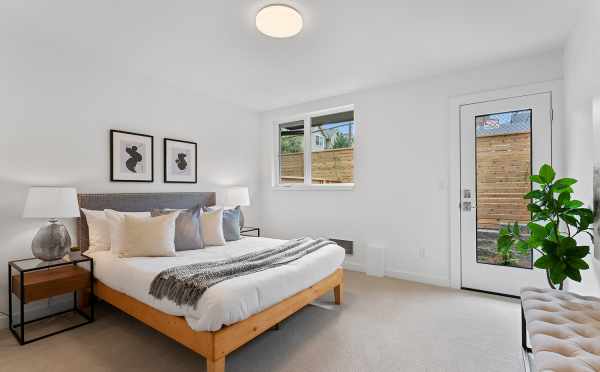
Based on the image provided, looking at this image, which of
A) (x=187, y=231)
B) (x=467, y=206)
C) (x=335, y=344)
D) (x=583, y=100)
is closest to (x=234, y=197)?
(x=187, y=231)

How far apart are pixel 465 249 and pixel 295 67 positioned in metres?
2.81

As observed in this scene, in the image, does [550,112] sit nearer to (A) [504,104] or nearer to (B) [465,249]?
(A) [504,104]

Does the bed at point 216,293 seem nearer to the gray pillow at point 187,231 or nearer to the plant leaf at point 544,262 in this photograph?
the gray pillow at point 187,231

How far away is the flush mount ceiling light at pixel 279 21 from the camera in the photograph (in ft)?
7.10

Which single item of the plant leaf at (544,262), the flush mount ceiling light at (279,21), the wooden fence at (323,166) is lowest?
the plant leaf at (544,262)

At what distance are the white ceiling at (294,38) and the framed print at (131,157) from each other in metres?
0.73

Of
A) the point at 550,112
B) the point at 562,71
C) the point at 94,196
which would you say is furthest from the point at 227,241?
the point at 562,71

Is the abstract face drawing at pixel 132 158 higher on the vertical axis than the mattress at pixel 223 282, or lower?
higher

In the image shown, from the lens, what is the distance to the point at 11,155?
2.56 metres

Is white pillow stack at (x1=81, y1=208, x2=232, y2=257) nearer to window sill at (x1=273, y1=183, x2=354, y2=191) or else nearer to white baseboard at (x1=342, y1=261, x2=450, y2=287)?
window sill at (x1=273, y1=183, x2=354, y2=191)

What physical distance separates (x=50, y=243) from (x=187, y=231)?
1097mm

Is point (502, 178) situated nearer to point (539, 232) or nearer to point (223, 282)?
point (539, 232)

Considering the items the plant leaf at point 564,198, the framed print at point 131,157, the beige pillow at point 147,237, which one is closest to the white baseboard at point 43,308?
the beige pillow at point 147,237

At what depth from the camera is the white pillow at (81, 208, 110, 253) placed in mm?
2846
